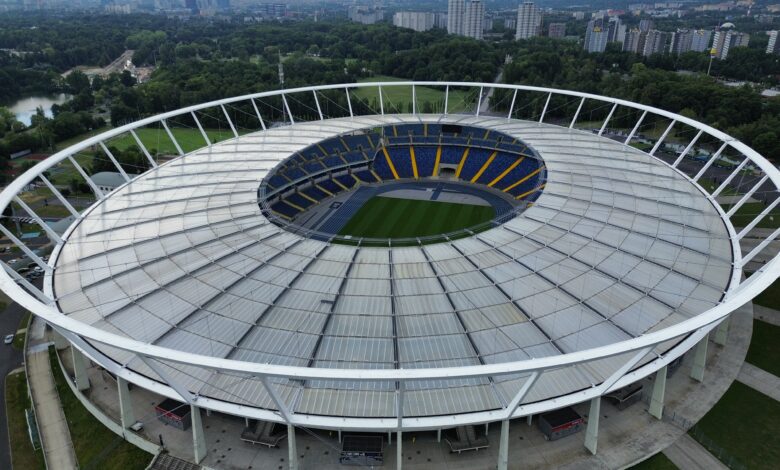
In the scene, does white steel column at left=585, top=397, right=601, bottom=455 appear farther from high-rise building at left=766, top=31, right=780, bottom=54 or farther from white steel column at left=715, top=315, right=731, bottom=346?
high-rise building at left=766, top=31, right=780, bottom=54

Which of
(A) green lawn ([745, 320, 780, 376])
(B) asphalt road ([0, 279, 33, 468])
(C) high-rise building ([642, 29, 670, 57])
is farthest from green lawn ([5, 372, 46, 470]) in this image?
(C) high-rise building ([642, 29, 670, 57])

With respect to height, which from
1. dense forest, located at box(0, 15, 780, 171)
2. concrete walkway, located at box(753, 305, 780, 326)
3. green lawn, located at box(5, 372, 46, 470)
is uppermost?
dense forest, located at box(0, 15, 780, 171)

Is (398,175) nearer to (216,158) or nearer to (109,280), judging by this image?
(216,158)

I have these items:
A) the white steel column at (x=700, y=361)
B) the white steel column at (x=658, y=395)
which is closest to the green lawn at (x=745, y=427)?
the white steel column at (x=700, y=361)

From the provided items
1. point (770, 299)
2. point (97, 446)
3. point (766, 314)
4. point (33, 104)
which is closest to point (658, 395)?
point (766, 314)

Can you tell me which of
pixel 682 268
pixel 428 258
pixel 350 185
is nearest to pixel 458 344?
pixel 428 258

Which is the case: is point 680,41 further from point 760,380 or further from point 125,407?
point 125,407
